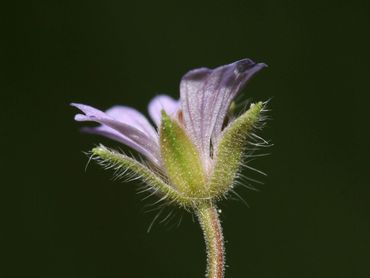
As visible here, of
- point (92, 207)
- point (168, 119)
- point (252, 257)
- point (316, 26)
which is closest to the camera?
point (168, 119)

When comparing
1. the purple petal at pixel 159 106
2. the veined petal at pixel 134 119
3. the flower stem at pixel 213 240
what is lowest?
the flower stem at pixel 213 240

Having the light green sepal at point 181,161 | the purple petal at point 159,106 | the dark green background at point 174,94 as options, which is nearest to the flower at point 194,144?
the light green sepal at point 181,161

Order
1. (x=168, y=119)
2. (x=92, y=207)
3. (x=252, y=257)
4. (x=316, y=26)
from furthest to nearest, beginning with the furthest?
(x=316, y=26) → (x=92, y=207) → (x=252, y=257) → (x=168, y=119)

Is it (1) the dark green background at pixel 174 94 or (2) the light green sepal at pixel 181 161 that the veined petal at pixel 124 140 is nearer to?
(2) the light green sepal at pixel 181 161

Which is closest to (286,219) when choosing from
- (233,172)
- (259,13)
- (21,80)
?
(259,13)

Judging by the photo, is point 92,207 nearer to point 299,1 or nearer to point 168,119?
point 299,1

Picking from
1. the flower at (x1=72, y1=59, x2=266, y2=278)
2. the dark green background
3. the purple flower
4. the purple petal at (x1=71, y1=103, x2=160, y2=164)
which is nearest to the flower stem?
the flower at (x1=72, y1=59, x2=266, y2=278)

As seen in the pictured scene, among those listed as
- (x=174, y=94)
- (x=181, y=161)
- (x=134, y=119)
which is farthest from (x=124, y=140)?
(x=174, y=94)
